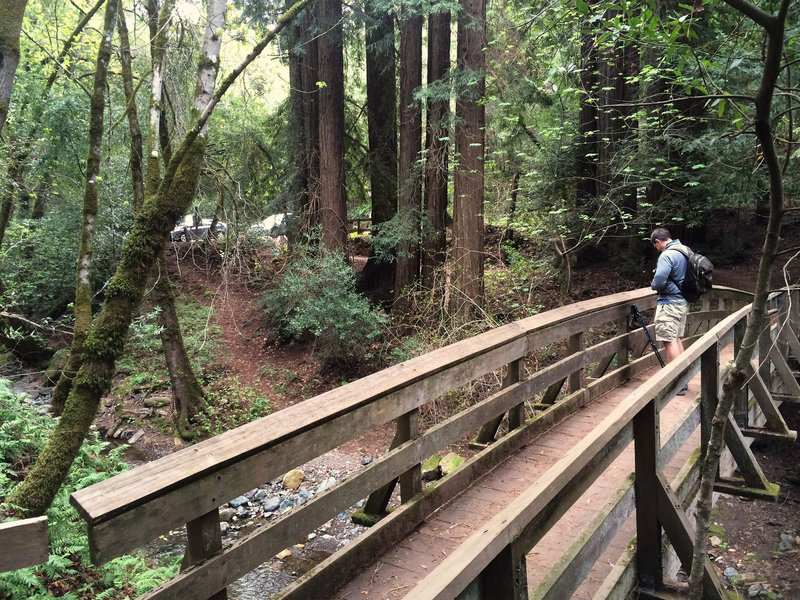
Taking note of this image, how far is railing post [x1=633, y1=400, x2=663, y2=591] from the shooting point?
2.87m

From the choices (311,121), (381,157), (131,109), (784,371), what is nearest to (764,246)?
(784,371)

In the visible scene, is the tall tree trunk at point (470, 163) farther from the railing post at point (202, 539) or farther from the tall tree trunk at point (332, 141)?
the railing post at point (202, 539)

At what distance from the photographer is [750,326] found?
285 centimetres

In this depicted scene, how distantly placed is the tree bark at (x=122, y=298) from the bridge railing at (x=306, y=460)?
3.17 m

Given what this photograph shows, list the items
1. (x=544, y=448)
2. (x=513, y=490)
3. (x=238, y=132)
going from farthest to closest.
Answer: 1. (x=238, y=132)
2. (x=544, y=448)
3. (x=513, y=490)

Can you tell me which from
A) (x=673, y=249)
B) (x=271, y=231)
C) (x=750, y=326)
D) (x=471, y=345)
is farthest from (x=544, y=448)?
(x=271, y=231)

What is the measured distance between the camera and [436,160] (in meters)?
12.3

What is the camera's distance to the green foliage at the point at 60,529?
4863 mm

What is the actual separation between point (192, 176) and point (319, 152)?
31.3 ft

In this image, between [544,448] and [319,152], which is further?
[319,152]

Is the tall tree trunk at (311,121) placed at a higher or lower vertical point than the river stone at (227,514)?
higher

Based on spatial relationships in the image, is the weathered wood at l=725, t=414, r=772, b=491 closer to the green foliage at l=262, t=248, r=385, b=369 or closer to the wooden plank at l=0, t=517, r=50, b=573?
the wooden plank at l=0, t=517, r=50, b=573

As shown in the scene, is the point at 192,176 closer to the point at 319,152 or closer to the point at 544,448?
the point at 544,448

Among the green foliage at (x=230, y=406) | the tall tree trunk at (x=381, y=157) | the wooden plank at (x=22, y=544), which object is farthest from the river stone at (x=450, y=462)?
the tall tree trunk at (x=381, y=157)
